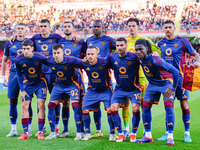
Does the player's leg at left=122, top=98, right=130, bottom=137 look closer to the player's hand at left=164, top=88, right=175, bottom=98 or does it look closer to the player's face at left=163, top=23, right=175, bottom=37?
the player's hand at left=164, top=88, right=175, bottom=98

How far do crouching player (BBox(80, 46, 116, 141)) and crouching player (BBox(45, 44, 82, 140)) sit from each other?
7.2 inches

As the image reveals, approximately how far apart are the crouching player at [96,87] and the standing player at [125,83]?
0.22 meters

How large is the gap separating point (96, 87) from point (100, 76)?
0.83 ft

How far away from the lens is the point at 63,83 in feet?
25.4

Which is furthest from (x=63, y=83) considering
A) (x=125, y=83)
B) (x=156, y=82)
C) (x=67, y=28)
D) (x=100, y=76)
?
(x=156, y=82)

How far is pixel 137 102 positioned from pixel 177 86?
862mm

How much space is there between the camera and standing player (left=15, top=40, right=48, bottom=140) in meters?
7.72

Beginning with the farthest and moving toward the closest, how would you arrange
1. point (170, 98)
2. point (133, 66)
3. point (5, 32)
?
1. point (5, 32)
2. point (133, 66)
3. point (170, 98)

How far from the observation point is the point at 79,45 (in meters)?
8.24

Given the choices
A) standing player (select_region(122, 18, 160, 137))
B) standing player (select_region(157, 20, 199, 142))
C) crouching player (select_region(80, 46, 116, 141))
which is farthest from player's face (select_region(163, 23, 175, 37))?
crouching player (select_region(80, 46, 116, 141))

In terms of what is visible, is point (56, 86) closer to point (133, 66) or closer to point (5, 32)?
point (133, 66)

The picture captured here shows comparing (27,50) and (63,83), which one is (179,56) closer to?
(63,83)

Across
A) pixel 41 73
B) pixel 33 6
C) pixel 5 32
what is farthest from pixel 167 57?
pixel 33 6

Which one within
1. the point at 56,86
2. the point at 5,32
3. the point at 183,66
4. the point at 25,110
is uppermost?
the point at 183,66
